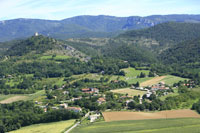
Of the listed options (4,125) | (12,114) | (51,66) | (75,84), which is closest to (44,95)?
(75,84)

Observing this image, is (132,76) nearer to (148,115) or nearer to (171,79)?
(171,79)

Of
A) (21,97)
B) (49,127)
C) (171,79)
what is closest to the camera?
(49,127)

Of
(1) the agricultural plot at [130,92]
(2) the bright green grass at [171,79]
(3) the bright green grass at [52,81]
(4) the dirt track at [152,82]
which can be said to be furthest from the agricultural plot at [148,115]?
(3) the bright green grass at [52,81]

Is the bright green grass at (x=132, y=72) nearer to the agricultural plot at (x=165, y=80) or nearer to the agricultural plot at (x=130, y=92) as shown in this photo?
the agricultural plot at (x=165, y=80)

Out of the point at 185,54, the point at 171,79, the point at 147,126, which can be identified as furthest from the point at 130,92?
the point at 185,54

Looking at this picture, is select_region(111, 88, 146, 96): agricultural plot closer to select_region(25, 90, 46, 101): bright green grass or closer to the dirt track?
the dirt track

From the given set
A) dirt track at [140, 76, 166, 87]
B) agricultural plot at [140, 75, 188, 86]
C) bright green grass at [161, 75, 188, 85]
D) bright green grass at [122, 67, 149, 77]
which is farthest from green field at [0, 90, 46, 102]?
bright green grass at [161, 75, 188, 85]

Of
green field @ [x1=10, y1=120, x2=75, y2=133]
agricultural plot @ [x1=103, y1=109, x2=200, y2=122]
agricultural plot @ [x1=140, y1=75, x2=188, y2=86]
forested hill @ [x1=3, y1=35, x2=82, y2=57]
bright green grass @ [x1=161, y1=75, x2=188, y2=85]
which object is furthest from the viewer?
forested hill @ [x1=3, y1=35, x2=82, y2=57]
